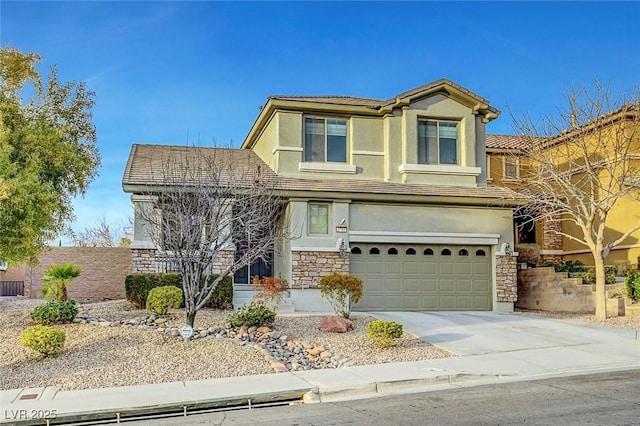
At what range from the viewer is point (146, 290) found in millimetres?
15828

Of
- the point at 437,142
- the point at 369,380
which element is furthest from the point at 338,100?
the point at 369,380

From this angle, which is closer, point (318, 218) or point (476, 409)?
point (476, 409)

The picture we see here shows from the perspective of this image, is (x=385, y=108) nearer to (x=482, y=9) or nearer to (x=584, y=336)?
(x=482, y=9)

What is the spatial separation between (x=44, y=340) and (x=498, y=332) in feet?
32.8

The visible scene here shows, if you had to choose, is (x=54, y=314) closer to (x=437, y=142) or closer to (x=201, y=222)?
(x=201, y=222)

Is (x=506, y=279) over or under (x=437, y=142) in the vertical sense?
under

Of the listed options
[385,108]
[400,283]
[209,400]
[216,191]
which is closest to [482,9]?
[385,108]

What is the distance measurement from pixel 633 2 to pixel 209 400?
54.4 feet

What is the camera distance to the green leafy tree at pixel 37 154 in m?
12.6

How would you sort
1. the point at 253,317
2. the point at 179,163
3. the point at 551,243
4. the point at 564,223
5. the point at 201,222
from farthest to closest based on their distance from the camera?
the point at 551,243 < the point at 564,223 < the point at 179,163 < the point at 253,317 < the point at 201,222

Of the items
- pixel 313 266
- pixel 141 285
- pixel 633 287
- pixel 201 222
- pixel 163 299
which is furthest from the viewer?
pixel 313 266

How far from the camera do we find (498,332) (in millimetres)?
14438

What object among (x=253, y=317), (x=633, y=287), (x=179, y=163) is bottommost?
(x=253, y=317)

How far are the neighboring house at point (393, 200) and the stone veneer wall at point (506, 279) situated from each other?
0.04 meters
